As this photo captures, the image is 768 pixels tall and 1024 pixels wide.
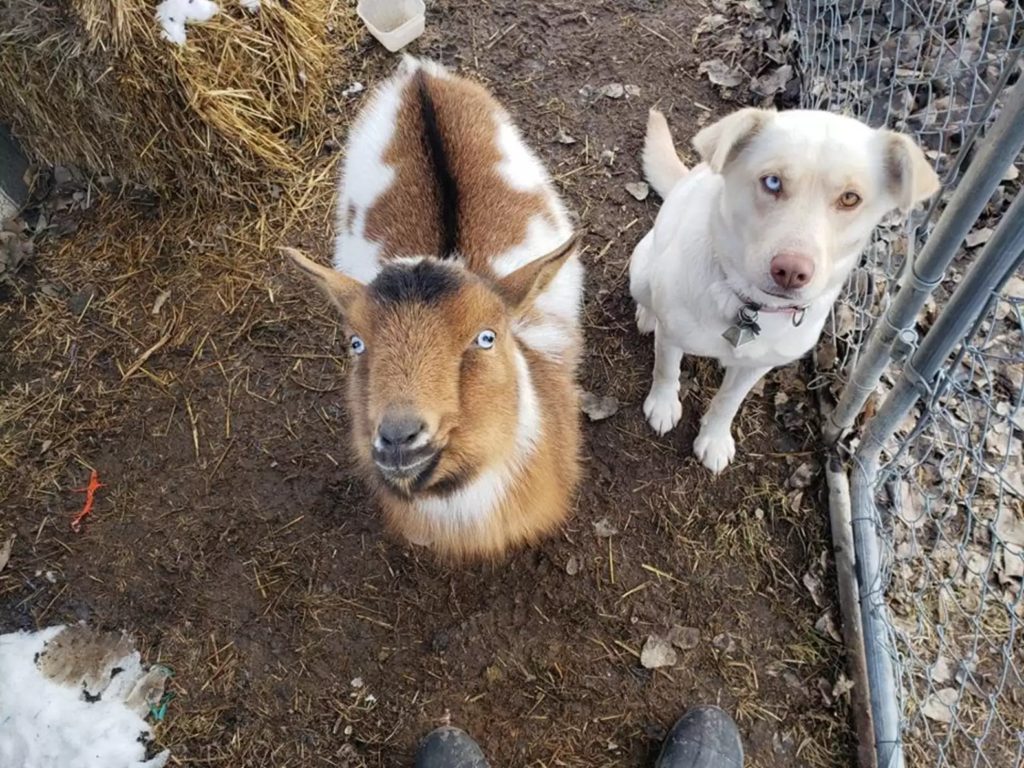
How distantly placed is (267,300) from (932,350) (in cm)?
332

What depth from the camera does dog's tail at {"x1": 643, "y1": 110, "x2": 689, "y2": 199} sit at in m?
3.89

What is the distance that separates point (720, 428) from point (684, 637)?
0.98 m

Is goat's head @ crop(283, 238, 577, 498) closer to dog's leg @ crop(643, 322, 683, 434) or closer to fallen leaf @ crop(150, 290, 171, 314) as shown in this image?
dog's leg @ crop(643, 322, 683, 434)

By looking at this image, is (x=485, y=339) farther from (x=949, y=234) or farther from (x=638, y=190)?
(x=638, y=190)

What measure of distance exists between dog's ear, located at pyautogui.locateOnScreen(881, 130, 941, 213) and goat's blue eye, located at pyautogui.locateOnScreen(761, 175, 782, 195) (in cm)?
32

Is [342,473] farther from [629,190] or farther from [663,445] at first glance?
[629,190]

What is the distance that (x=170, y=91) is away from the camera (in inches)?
153

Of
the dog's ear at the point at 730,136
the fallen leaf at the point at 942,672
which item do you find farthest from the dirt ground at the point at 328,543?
the dog's ear at the point at 730,136

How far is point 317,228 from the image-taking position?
4.42m

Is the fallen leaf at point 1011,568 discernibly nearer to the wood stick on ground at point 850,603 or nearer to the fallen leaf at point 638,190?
the wood stick on ground at point 850,603

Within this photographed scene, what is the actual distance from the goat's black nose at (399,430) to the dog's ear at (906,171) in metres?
1.58

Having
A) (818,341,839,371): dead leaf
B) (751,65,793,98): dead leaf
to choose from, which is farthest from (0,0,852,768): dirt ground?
(751,65,793,98): dead leaf

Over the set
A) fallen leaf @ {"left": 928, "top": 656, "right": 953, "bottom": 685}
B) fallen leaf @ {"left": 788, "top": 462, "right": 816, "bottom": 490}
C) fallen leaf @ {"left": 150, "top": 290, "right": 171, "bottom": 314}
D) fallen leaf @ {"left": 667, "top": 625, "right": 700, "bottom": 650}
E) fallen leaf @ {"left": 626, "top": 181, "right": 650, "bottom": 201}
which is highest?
fallen leaf @ {"left": 626, "top": 181, "right": 650, "bottom": 201}

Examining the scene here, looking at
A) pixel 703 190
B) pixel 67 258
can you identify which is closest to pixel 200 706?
pixel 67 258
